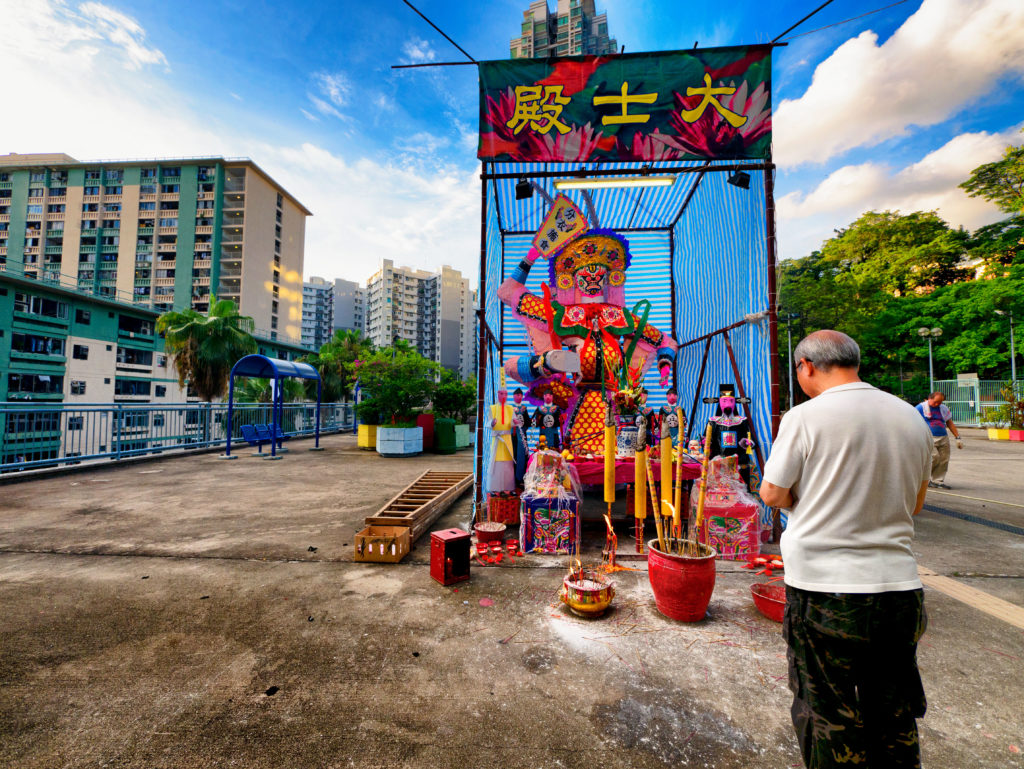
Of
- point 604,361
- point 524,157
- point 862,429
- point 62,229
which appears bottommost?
point 862,429

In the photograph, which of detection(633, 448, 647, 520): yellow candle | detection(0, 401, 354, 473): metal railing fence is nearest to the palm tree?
detection(0, 401, 354, 473): metal railing fence

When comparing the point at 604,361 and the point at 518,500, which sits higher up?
the point at 604,361

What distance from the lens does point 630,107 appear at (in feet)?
17.5

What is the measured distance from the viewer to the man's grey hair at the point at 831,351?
68.6 inches

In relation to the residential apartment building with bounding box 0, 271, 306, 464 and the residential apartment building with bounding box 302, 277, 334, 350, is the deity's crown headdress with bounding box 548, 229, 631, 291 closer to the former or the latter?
the residential apartment building with bounding box 0, 271, 306, 464

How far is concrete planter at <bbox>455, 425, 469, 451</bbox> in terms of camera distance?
1407 centimetres

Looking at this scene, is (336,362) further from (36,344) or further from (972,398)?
(972,398)

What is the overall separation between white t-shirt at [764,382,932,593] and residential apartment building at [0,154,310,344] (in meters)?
59.8

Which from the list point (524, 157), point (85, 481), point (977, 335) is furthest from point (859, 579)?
point (977, 335)

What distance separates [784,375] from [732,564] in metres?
31.5

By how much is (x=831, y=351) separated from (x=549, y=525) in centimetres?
345

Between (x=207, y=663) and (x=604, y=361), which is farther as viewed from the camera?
(x=604, y=361)

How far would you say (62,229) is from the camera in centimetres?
5203

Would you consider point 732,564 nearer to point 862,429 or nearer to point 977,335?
point 862,429
